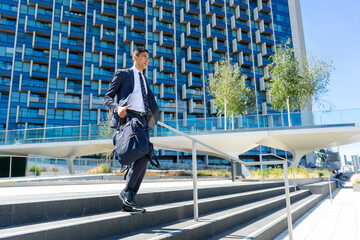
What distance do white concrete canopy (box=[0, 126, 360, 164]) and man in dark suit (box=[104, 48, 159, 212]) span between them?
15254 mm

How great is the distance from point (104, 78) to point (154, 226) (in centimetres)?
4190

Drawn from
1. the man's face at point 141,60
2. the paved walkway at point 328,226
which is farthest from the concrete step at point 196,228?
the man's face at point 141,60

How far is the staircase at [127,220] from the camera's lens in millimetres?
2180

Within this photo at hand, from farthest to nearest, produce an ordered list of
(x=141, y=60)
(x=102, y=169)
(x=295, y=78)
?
(x=295, y=78), (x=102, y=169), (x=141, y=60)

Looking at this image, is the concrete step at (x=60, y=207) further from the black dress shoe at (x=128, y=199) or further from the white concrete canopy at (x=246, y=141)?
the white concrete canopy at (x=246, y=141)

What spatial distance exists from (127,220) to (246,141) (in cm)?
1855

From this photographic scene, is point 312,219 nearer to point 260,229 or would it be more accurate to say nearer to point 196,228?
point 260,229

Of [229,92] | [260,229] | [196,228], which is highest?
[229,92]

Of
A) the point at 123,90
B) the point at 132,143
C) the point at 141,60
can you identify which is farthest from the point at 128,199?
the point at 141,60

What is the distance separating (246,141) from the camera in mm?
20250

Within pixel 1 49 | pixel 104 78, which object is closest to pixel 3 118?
pixel 1 49

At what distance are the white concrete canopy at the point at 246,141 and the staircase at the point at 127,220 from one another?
13.9 m

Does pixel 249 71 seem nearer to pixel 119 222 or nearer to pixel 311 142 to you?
pixel 311 142

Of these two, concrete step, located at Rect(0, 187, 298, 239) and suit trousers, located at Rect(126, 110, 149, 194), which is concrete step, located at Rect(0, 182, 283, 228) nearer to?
concrete step, located at Rect(0, 187, 298, 239)
